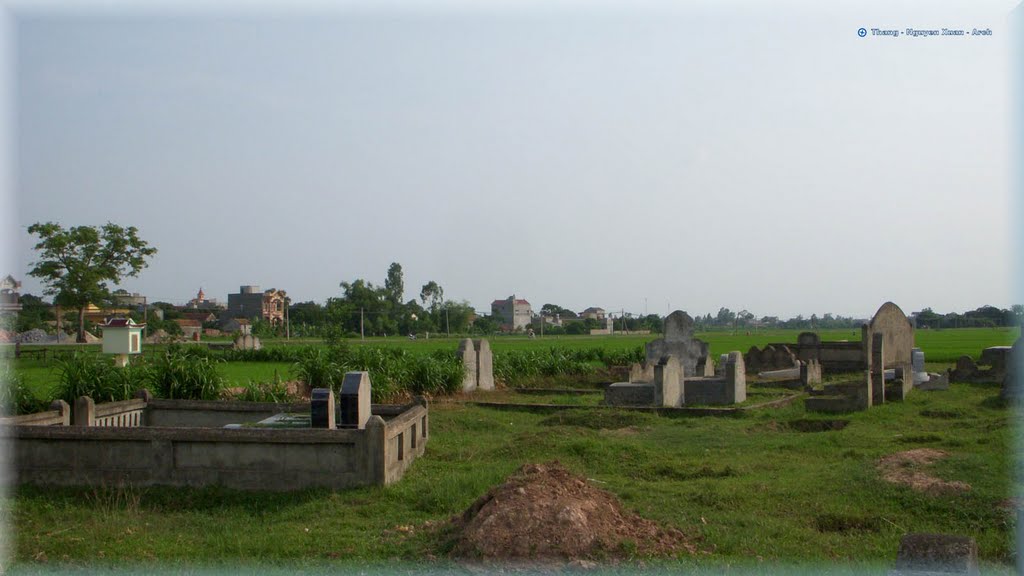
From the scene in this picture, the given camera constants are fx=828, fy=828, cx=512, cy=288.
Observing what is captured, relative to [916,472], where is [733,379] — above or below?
above

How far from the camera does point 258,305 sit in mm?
78625

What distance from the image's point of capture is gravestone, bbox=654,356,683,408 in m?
17.1

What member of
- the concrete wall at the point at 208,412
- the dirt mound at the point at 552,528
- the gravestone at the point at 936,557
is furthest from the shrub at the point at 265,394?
the gravestone at the point at 936,557

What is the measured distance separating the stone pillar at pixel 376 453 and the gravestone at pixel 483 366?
1323 cm

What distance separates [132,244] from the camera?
39875 millimetres

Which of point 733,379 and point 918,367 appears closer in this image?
point 733,379

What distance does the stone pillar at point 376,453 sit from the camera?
8.58 metres

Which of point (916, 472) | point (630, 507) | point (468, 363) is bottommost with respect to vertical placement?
point (630, 507)

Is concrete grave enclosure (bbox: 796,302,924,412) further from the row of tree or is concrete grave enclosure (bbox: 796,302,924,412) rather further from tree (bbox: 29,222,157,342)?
tree (bbox: 29,222,157,342)

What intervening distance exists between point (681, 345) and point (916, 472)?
14.0 meters

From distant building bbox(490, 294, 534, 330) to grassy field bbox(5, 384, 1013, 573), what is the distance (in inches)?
3337

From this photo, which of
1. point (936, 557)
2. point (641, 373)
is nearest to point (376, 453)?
point (936, 557)

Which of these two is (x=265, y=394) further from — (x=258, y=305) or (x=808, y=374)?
(x=258, y=305)

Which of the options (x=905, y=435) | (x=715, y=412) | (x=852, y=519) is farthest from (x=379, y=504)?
(x=715, y=412)
